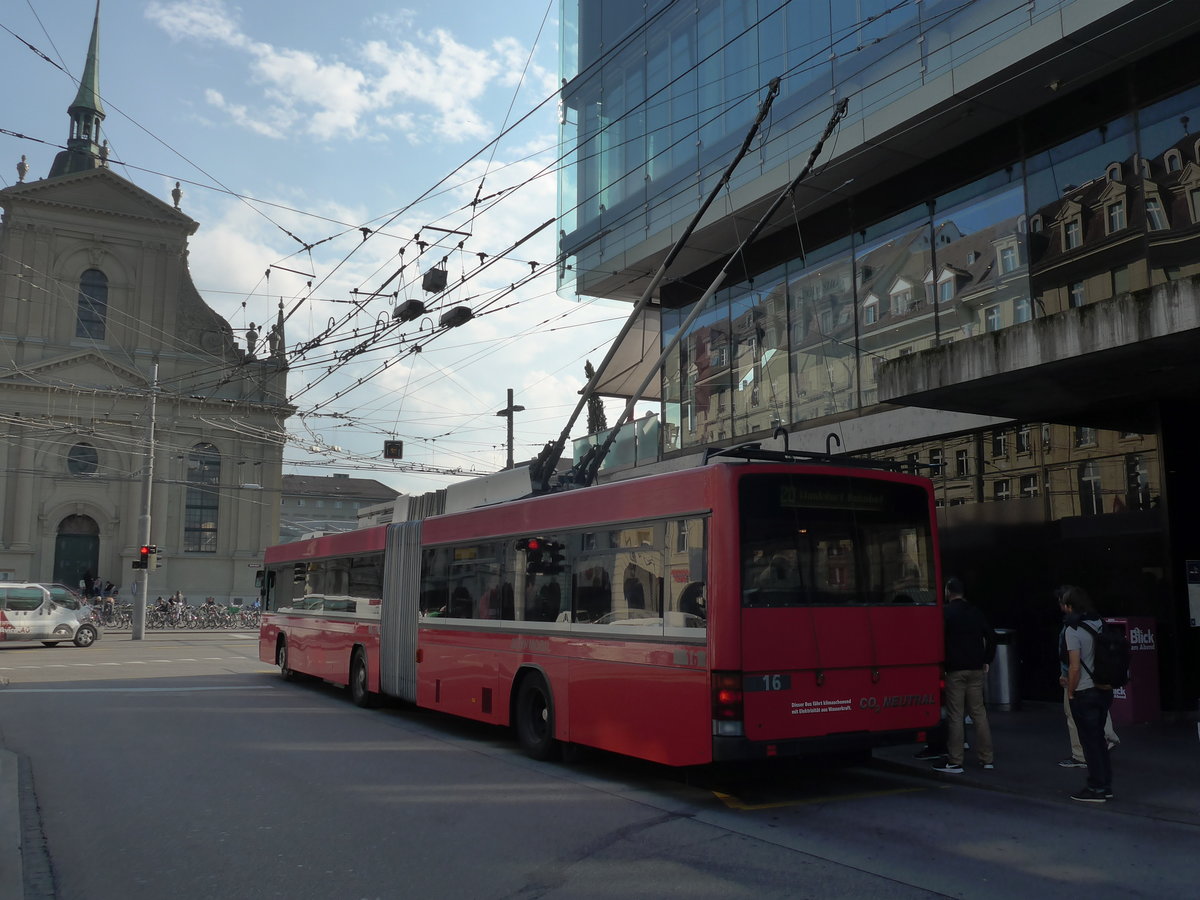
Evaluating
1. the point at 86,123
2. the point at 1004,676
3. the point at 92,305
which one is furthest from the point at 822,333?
the point at 86,123

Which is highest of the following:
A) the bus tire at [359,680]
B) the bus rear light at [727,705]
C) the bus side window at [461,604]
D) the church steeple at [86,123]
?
the church steeple at [86,123]

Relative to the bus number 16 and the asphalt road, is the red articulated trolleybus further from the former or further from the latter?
the asphalt road

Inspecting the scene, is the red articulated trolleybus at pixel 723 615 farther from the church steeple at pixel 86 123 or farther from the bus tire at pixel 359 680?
the church steeple at pixel 86 123

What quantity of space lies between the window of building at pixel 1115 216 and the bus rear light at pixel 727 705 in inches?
355

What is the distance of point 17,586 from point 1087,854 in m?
28.5

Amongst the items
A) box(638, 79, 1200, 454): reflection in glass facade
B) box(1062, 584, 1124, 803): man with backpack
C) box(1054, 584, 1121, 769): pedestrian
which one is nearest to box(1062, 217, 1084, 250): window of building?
box(638, 79, 1200, 454): reflection in glass facade

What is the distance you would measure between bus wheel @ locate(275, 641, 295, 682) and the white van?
12244 millimetres

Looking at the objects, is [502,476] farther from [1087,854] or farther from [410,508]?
[1087,854]

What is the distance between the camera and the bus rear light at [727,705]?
25.5 feet

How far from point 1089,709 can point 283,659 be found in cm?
1533

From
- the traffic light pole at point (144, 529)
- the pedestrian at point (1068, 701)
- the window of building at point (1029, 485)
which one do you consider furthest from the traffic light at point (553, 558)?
the traffic light pole at point (144, 529)

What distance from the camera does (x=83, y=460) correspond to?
50406mm

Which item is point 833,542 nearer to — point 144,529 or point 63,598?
point 63,598

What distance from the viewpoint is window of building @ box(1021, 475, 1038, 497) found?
14.3 metres
